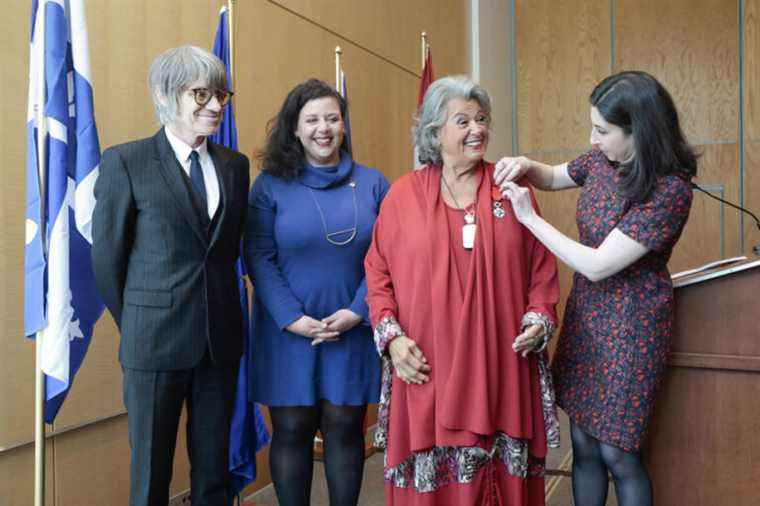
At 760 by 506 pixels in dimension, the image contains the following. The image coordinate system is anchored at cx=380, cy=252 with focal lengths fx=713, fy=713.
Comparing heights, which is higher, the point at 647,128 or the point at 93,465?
the point at 647,128

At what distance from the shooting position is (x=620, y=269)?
6.47 feet

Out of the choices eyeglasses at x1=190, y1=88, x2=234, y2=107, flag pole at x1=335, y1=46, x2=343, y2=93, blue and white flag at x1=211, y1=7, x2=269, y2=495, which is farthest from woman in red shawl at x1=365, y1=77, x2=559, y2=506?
flag pole at x1=335, y1=46, x2=343, y2=93

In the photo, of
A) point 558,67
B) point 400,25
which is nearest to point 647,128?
point 400,25

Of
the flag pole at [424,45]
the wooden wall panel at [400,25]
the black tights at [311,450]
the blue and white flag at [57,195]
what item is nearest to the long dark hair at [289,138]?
the blue and white flag at [57,195]

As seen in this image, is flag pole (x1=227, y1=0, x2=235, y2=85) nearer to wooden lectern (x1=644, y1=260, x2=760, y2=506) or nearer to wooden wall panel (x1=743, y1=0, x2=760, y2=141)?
wooden lectern (x1=644, y1=260, x2=760, y2=506)

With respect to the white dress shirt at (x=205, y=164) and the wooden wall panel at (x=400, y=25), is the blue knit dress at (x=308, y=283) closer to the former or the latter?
the white dress shirt at (x=205, y=164)

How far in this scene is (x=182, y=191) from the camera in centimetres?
192

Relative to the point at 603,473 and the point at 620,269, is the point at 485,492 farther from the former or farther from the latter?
the point at 620,269

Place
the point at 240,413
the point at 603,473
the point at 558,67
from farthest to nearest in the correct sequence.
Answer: the point at 558,67 → the point at 240,413 → the point at 603,473

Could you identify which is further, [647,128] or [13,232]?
[13,232]

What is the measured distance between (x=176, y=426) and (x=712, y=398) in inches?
63.8

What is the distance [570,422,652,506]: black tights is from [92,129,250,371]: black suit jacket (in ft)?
3.70

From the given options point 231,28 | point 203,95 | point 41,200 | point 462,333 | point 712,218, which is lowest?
point 462,333

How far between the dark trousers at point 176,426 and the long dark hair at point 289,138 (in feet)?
2.17
